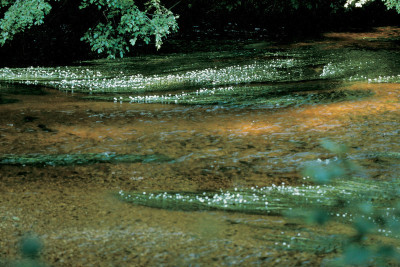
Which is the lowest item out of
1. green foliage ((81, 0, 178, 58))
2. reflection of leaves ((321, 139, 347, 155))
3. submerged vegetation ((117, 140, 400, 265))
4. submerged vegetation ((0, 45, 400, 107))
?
submerged vegetation ((117, 140, 400, 265))

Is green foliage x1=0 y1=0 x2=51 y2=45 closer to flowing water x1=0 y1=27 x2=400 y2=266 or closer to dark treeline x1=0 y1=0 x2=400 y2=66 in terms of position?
flowing water x1=0 y1=27 x2=400 y2=266

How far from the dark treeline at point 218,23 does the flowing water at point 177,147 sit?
4.36 meters

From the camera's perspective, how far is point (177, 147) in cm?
568

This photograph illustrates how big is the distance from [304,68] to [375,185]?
8.03 m

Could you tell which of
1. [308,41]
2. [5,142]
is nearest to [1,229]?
[5,142]

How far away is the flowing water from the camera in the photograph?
342 cm

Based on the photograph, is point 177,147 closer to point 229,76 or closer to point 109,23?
point 229,76

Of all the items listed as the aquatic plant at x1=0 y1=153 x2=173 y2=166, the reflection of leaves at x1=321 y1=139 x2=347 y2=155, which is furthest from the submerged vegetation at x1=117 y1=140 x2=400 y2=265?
the aquatic plant at x1=0 y1=153 x2=173 y2=166

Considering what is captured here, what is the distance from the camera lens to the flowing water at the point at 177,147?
342cm

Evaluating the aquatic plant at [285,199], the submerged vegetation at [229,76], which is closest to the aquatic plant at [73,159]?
the aquatic plant at [285,199]

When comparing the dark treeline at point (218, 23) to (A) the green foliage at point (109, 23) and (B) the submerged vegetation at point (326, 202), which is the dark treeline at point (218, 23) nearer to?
(A) the green foliage at point (109, 23)

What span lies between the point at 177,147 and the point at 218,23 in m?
17.8

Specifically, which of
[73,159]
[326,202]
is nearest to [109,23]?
[73,159]

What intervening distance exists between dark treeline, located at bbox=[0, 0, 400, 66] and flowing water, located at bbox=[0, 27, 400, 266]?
4.36m
